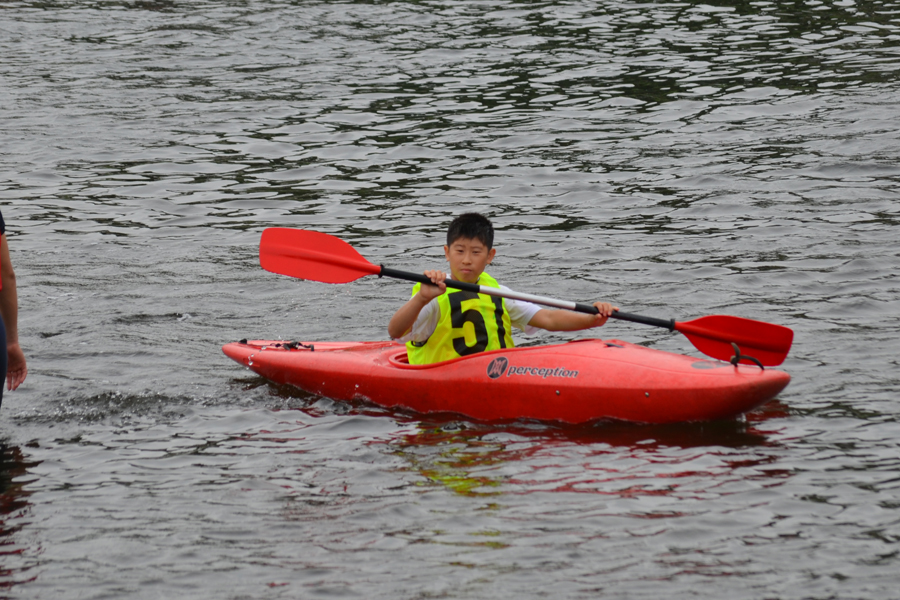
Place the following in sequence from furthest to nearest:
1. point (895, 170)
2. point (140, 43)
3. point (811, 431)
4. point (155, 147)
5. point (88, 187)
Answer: point (140, 43) → point (155, 147) → point (88, 187) → point (895, 170) → point (811, 431)

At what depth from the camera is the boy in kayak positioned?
5.41 metres

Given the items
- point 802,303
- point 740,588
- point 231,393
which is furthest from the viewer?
point 802,303

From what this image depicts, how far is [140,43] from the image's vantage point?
15.9 meters

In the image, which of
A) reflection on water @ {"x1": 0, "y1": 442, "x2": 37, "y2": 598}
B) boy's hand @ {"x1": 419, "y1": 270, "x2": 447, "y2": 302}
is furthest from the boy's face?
reflection on water @ {"x1": 0, "y1": 442, "x2": 37, "y2": 598}

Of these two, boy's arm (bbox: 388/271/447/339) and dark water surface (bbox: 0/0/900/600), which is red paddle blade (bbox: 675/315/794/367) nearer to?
dark water surface (bbox: 0/0/900/600)

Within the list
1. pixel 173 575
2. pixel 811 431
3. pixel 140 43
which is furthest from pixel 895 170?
pixel 140 43

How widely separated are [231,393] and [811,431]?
2861 mm

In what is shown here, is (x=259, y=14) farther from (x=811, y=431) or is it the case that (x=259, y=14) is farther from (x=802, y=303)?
(x=811, y=431)

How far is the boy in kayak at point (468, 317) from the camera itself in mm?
5406

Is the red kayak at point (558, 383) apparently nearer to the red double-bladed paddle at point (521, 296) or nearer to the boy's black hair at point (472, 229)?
the red double-bladed paddle at point (521, 296)

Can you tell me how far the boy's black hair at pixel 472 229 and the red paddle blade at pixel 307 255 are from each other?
0.68 metres

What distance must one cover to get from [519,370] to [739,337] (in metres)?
1.09

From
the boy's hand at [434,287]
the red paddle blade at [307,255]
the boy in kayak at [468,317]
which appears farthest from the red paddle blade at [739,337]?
the red paddle blade at [307,255]

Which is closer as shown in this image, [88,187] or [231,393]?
[231,393]
